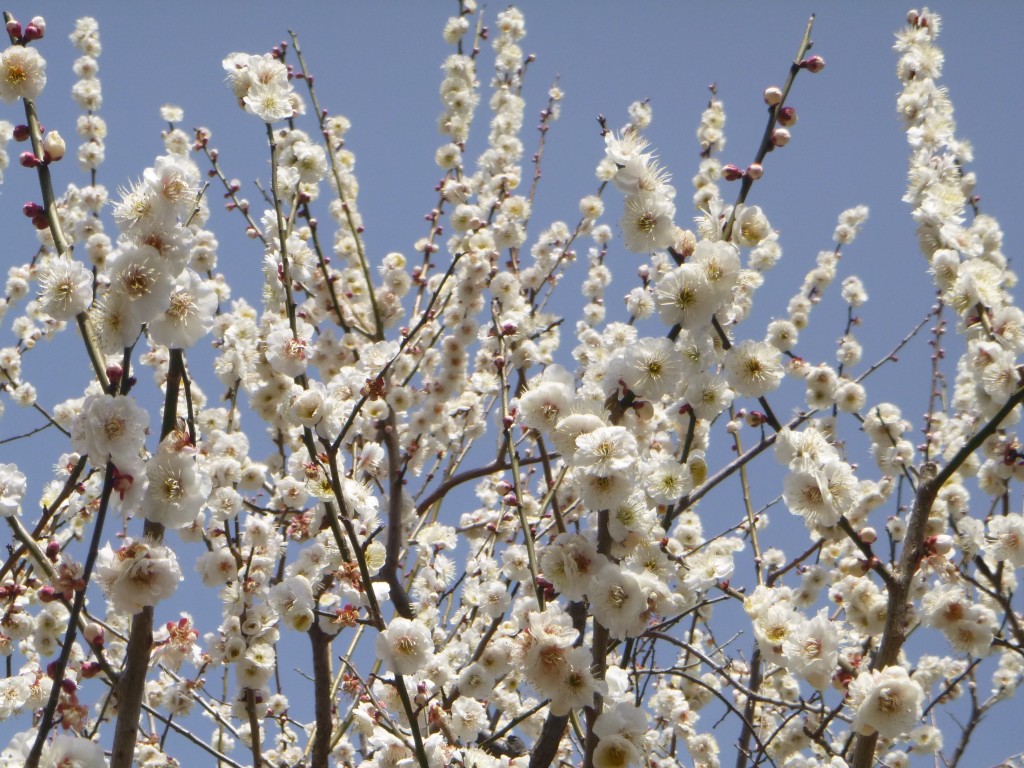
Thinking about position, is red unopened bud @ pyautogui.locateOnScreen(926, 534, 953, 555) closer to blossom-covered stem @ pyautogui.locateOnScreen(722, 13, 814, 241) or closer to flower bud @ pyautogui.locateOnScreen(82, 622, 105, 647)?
blossom-covered stem @ pyautogui.locateOnScreen(722, 13, 814, 241)

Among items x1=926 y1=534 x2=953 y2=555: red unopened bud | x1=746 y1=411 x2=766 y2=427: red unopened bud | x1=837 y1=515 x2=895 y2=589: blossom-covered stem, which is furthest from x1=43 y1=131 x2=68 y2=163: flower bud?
x1=926 y1=534 x2=953 y2=555: red unopened bud

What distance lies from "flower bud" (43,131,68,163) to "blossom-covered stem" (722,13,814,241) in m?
1.75

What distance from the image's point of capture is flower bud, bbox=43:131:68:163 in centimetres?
219

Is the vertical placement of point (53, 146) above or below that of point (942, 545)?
above

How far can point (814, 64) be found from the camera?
2.57 metres

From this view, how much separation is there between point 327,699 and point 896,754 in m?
3.83

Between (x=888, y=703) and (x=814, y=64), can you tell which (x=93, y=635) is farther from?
(x=814, y=64)

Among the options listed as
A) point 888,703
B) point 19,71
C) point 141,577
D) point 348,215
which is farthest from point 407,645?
point 348,215

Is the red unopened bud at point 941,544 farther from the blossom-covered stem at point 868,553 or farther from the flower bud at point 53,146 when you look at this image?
the flower bud at point 53,146

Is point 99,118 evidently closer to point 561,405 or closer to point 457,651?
point 457,651

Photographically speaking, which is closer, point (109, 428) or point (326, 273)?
point (109, 428)

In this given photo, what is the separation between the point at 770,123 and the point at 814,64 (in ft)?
0.80

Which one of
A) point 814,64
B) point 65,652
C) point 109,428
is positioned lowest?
point 65,652

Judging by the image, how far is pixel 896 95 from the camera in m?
3.29
